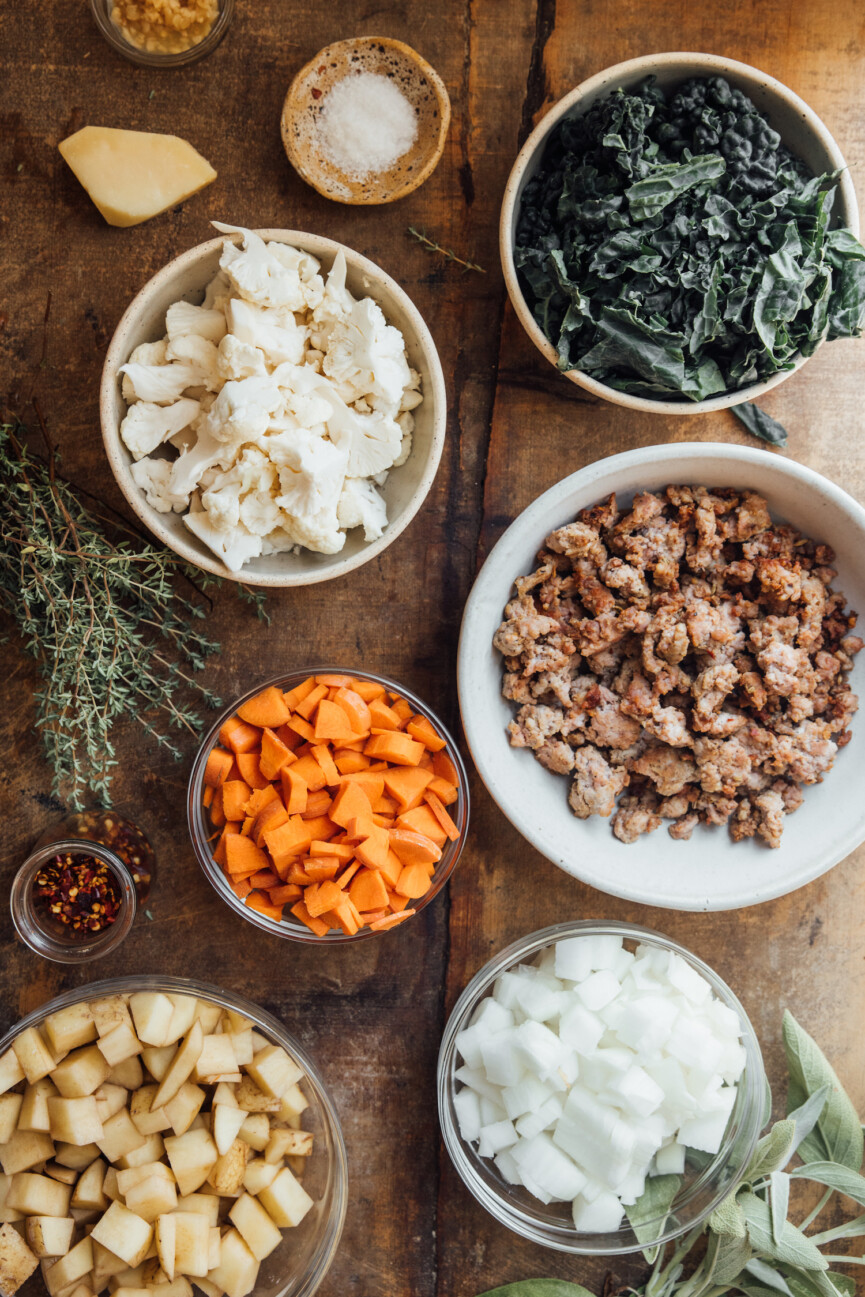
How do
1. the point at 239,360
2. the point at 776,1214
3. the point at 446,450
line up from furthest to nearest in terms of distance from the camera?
the point at 446,450, the point at 776,1214, the point at 239,360

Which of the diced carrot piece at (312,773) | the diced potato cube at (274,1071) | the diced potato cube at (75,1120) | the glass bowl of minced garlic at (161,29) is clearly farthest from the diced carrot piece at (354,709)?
the glass bowl of minced garlic at (161,29)

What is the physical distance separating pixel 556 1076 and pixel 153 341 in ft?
5.52

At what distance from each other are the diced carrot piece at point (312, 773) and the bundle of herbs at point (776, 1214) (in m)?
1.11

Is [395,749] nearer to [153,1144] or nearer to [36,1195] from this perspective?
[153,1144]

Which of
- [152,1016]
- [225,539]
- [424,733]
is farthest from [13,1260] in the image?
[225,539]

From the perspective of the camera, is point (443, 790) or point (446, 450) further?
point (446, 450)

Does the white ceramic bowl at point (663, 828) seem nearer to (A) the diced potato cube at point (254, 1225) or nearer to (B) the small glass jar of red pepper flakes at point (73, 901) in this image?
(B) the small glass jar of red pepper flakes at point (73, 901)

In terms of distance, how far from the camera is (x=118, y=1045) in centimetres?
183

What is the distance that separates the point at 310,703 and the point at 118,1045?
2.67ft

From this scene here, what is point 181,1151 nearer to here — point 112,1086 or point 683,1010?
point 112,1086

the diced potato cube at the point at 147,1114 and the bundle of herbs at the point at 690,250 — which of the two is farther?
the diced potato cube at the point at 147,1114

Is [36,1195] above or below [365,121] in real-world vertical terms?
below

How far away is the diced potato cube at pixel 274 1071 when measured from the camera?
1854 millimetres

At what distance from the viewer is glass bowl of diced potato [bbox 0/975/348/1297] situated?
1791 mm
